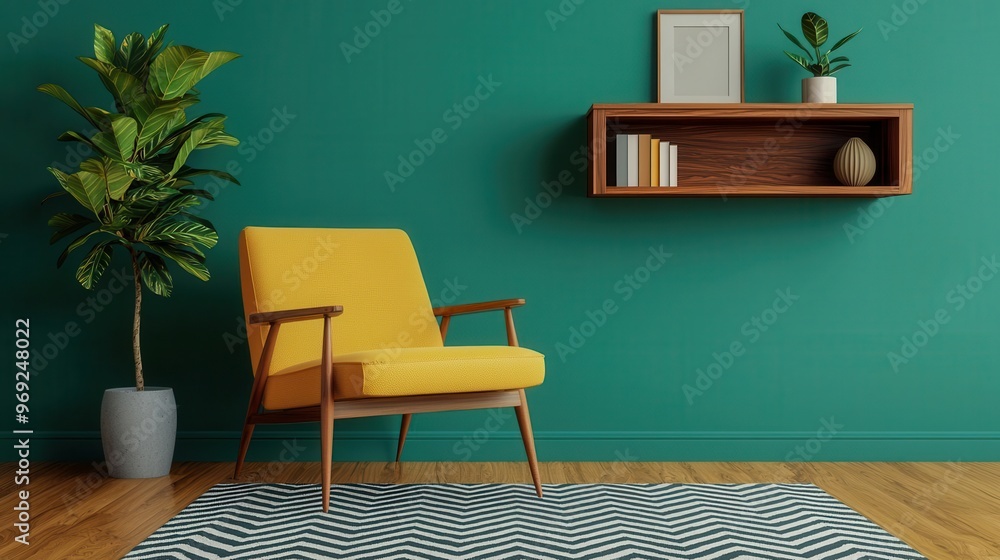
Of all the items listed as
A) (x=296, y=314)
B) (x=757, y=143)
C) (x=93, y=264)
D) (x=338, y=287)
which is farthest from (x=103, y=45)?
(x=757, y=143)

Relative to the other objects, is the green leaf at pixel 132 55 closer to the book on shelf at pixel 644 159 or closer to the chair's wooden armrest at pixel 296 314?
the chair's wooden armrest at pixel 296 314

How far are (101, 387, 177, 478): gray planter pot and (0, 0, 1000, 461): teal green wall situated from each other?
1.00 ft

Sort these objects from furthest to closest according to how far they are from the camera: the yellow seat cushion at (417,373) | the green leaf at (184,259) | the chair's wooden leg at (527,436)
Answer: the green leaf at (184,259) < the chair's wooden leg at (527,436) < the yellow seat cushion at (417,373)

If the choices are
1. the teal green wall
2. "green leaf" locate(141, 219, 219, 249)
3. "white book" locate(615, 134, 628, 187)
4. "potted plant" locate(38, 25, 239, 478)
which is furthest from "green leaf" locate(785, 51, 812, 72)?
"green leaf" locate(141, 219, 219, 249)

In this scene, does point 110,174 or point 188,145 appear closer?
point 110,174

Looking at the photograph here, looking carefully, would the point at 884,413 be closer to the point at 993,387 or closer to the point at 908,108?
the point at 993,387

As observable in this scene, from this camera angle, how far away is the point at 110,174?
266 centimetres

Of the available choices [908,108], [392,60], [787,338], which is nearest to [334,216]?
[392,60]

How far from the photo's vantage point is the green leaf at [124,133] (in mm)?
2604

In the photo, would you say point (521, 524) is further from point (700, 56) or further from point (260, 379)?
point (700, 56)

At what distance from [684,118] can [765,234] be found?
0.55 metres

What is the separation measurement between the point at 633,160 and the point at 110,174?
175 cm

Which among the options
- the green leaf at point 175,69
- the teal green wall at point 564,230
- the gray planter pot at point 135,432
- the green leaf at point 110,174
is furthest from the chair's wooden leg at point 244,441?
the green leaf at point 175,69

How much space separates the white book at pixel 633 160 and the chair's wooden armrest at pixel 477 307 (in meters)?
0.66
